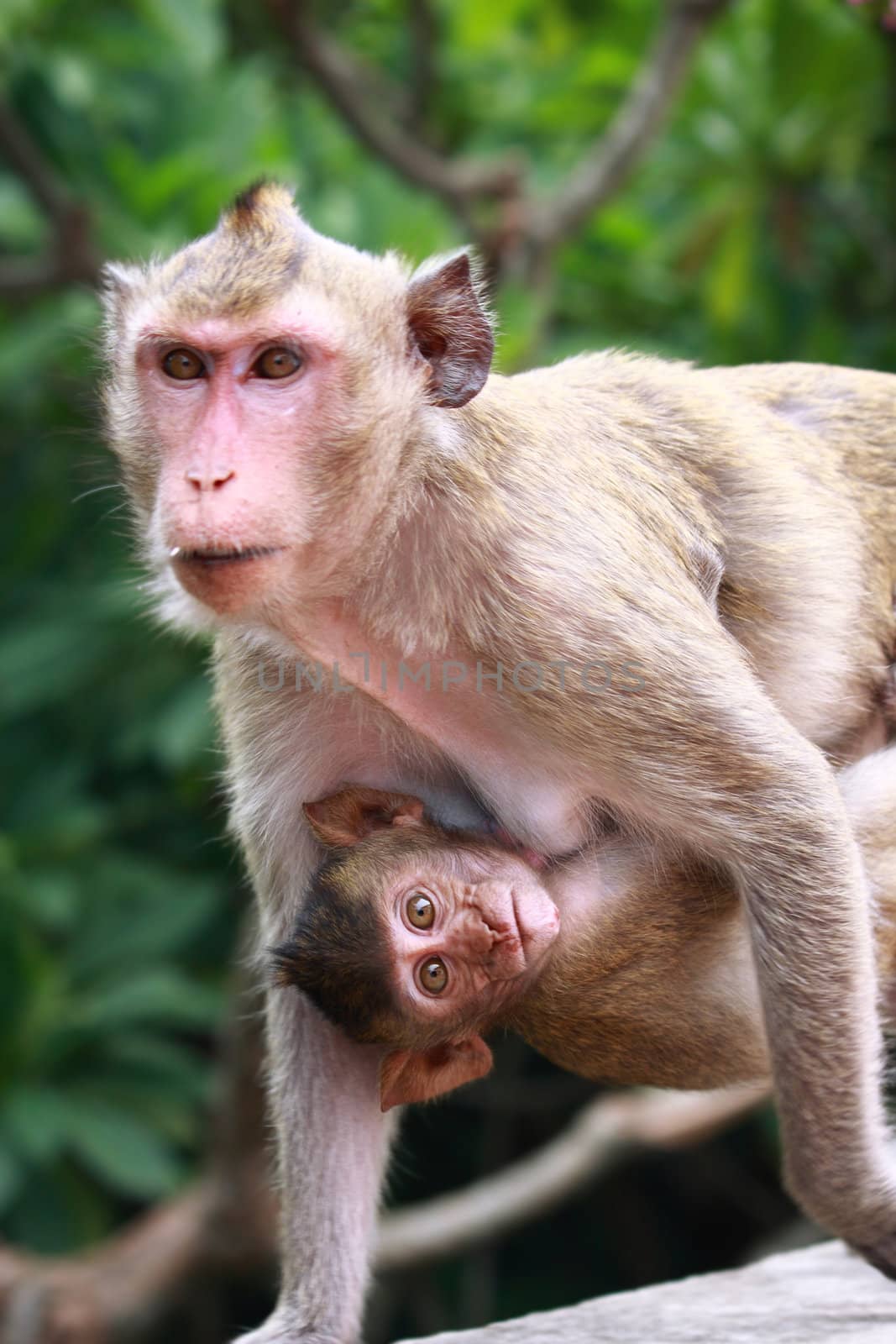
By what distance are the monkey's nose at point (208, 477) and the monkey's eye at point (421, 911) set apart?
821mm

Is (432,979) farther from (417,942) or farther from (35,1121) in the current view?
(35,1121)

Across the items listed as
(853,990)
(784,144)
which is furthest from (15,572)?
(853,990)

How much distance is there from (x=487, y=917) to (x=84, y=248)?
13.1 ft

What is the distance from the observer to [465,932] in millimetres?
2711

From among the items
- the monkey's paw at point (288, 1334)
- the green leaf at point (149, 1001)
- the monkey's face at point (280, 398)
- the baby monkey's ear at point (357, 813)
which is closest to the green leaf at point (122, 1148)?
the green leaf at point (149, 1001)

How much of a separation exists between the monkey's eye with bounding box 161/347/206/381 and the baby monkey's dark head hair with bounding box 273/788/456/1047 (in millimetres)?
807

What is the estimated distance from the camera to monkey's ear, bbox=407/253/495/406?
258 centimetres

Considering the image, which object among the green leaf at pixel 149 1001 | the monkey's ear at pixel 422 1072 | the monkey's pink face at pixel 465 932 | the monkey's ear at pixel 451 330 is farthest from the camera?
the green leaf at pixel 149 1001

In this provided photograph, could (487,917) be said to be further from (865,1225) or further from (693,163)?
(693,163)

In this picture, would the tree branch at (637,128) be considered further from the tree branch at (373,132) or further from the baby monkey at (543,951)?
the baby monkey at (543,951)

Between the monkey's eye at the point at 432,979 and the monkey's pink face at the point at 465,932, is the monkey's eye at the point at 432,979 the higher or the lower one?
the lower one

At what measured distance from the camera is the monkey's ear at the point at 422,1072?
2.85 meters

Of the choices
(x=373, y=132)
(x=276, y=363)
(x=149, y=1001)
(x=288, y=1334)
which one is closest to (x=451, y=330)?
(x=276, y=363)

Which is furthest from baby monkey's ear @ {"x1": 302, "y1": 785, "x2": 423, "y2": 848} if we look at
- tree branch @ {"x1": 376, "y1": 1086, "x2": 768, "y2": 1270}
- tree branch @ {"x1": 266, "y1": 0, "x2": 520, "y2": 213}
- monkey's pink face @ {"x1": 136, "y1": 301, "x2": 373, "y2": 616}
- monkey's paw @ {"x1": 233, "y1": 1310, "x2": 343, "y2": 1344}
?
tree branch @ {"x1": 266, "y1": 0, "x2": 520, "y2": 213}
